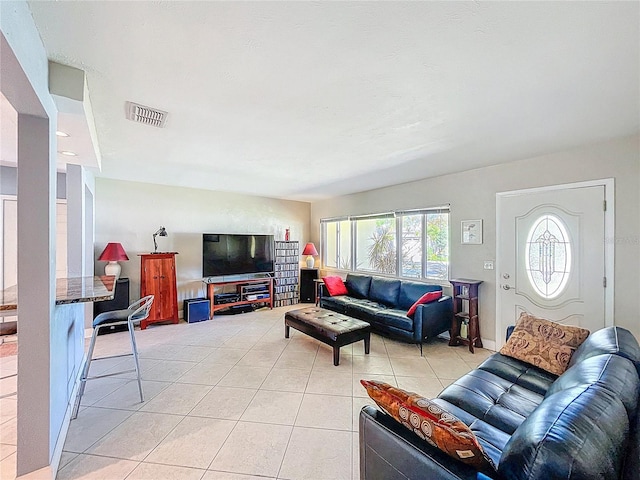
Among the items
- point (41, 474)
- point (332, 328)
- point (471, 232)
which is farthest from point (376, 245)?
point (41, 474)

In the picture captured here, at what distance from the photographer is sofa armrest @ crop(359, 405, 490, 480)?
3.18 feet

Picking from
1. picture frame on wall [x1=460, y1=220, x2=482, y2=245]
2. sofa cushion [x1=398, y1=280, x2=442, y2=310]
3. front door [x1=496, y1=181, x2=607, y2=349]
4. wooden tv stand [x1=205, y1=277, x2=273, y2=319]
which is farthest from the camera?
wooden tv stand [x1=205, y1=277, x2=273, y2=319]

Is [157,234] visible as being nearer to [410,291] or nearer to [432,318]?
[410,291]

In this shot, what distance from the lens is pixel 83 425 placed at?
6.93 feet

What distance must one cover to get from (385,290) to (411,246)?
0.86 meters

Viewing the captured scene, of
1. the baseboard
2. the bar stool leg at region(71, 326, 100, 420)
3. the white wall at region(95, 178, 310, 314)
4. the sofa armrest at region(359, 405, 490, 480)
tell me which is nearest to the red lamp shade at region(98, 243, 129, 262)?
the white wall at region(95, 178, 310, 314)

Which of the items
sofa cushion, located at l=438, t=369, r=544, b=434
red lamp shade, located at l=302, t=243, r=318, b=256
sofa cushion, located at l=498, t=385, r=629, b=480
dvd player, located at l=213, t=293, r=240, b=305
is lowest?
dvd player, located at l=213, t=293, r=240, b=305

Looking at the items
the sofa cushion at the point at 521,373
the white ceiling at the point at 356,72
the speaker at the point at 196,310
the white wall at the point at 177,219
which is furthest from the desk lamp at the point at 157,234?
the sofa cushion at the point at 521,373

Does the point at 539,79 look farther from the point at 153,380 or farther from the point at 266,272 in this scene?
the point at 266,272

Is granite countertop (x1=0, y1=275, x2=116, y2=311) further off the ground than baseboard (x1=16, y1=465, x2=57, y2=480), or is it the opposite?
granite countertop (x1=0, y1=275, x2=116, y2=311)

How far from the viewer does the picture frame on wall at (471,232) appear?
377 cm

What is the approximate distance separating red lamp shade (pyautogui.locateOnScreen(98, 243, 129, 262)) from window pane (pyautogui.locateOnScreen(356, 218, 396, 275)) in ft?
13.2

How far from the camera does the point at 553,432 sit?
897 mm

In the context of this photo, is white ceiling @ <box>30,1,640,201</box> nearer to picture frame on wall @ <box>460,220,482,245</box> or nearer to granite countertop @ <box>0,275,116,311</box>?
picture frame on wall @ <box>460,220,482,245</box>
